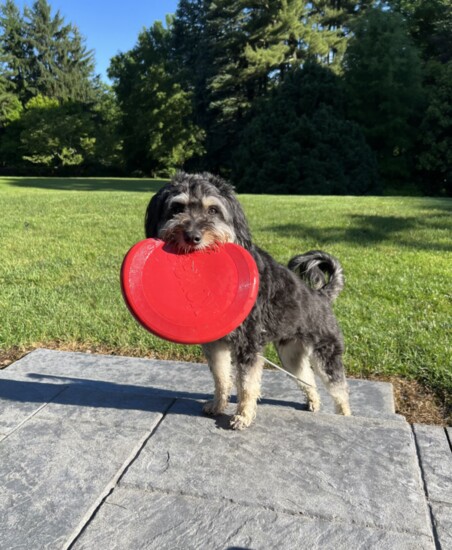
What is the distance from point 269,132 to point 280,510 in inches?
1084

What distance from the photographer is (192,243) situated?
3.20 metres

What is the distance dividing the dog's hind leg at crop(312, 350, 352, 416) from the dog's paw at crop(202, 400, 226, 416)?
2.69ft

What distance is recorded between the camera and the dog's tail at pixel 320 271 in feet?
13.7

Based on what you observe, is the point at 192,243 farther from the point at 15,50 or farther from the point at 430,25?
the point at 15,50

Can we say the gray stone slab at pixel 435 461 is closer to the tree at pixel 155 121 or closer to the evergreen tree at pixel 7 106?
the tree at pixel 155 121

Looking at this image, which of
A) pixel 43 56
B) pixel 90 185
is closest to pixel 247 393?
pixel 90 185

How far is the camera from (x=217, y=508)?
92.5 inches

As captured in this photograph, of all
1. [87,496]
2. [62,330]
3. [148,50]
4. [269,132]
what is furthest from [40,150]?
[87,496]

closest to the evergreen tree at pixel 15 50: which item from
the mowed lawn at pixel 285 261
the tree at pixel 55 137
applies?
the tree at pixel 55 137

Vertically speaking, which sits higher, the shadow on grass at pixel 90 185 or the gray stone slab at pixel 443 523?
the shadow on grass at pixel 90 185

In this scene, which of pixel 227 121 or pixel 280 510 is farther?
pixel 227 121

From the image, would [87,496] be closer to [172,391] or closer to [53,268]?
[172,391]

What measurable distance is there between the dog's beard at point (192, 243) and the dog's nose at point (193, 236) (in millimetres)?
15

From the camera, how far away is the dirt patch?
385 cm
